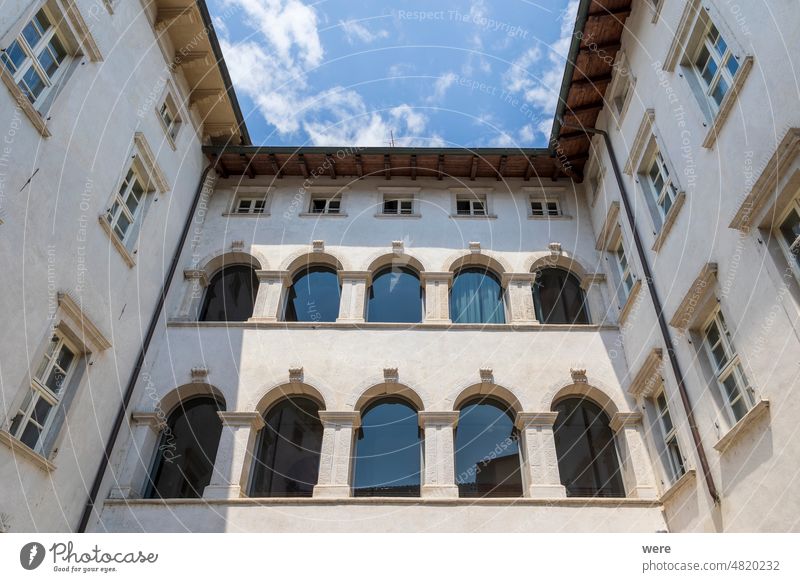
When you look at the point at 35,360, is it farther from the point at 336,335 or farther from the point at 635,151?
the point at 635,151

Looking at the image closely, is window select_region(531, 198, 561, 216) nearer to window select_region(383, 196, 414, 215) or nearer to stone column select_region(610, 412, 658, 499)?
window select_region(383, 196, 414, 215)

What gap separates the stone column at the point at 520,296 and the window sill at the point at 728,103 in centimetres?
593

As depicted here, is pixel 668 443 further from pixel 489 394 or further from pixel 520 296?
pixel 520 296

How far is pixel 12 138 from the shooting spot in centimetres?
970

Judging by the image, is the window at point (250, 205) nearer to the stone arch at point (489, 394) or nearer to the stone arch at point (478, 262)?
the stone arch at point (478, 262)

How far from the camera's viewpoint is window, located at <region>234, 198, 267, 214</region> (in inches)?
717

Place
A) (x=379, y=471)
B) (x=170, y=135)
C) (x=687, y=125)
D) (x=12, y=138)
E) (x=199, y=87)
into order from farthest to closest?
(x=199, y=87)
(x=170, y=135)
(x=379, y=471)
(x=687, y=125)
(x=12, y=138)

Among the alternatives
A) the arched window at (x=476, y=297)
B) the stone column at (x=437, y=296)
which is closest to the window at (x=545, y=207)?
the arched window at (x=476, y=297)

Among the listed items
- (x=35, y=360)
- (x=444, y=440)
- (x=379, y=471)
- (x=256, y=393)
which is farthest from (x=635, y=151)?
(x=35, y=360)

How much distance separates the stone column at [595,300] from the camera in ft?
51.2

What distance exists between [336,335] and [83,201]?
6054mm

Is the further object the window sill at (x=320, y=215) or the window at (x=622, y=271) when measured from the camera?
the window sill at (x=320, y=215)

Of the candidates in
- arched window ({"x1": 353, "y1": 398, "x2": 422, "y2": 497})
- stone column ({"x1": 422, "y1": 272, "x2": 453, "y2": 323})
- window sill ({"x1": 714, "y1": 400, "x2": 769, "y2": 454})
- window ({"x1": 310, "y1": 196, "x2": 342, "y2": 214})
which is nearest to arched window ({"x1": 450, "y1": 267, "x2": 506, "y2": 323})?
stone column ({"x1": 422, "y1": 272, "x2": 453, "y2": 323})

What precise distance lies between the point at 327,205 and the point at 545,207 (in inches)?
249
